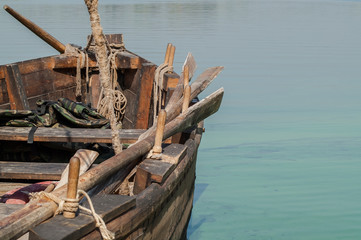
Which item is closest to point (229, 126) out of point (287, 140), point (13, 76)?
point (287, 140)

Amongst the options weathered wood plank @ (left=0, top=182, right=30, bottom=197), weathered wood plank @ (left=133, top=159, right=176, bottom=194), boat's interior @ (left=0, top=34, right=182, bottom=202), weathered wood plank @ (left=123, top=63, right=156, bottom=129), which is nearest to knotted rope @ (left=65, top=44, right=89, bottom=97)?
boat's interior @ (left=0, top=34, right=182, bottom=202)

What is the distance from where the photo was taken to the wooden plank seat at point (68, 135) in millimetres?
4707

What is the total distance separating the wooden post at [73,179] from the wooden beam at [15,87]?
14.0 ft

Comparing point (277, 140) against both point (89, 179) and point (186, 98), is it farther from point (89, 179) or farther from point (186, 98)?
point (89, 179)

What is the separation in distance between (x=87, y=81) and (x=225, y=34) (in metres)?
22.9

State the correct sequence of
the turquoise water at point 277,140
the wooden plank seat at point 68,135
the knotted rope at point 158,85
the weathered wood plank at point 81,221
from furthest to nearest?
the turquoise water at point 277,140, the knotted rope at point 158,85, the wooden plank seat at point 68,135, the weathered wood plank at point 81,221

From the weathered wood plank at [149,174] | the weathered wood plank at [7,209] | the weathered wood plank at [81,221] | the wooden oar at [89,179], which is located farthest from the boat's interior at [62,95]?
the weathered wood plank at [81,221]

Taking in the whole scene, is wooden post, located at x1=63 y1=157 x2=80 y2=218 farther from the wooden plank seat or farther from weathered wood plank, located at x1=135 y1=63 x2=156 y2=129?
weathered wood plank, located at x1=135 y1=63 x2=156 y2=129

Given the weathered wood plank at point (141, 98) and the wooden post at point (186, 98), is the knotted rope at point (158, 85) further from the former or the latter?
the wooden post at point (186, 98)

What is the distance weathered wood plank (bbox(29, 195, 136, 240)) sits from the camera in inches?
97.7

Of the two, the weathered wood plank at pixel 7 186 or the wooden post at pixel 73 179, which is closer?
the wooden post at pixel 73 179

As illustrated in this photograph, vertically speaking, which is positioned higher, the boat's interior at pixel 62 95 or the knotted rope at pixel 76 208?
the knotted rope at pixel 76 208

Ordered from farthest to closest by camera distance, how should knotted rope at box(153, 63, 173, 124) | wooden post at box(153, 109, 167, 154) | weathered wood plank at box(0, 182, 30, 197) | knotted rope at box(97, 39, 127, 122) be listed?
knotted rope at box(97, 39, 127, 122) → knotted rope at box(153, 63, 173, 124) → weathered wood plank at box(0, 182, 30, 197) → wooden post at box(153, 109, 167, 154)

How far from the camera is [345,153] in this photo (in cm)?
941
